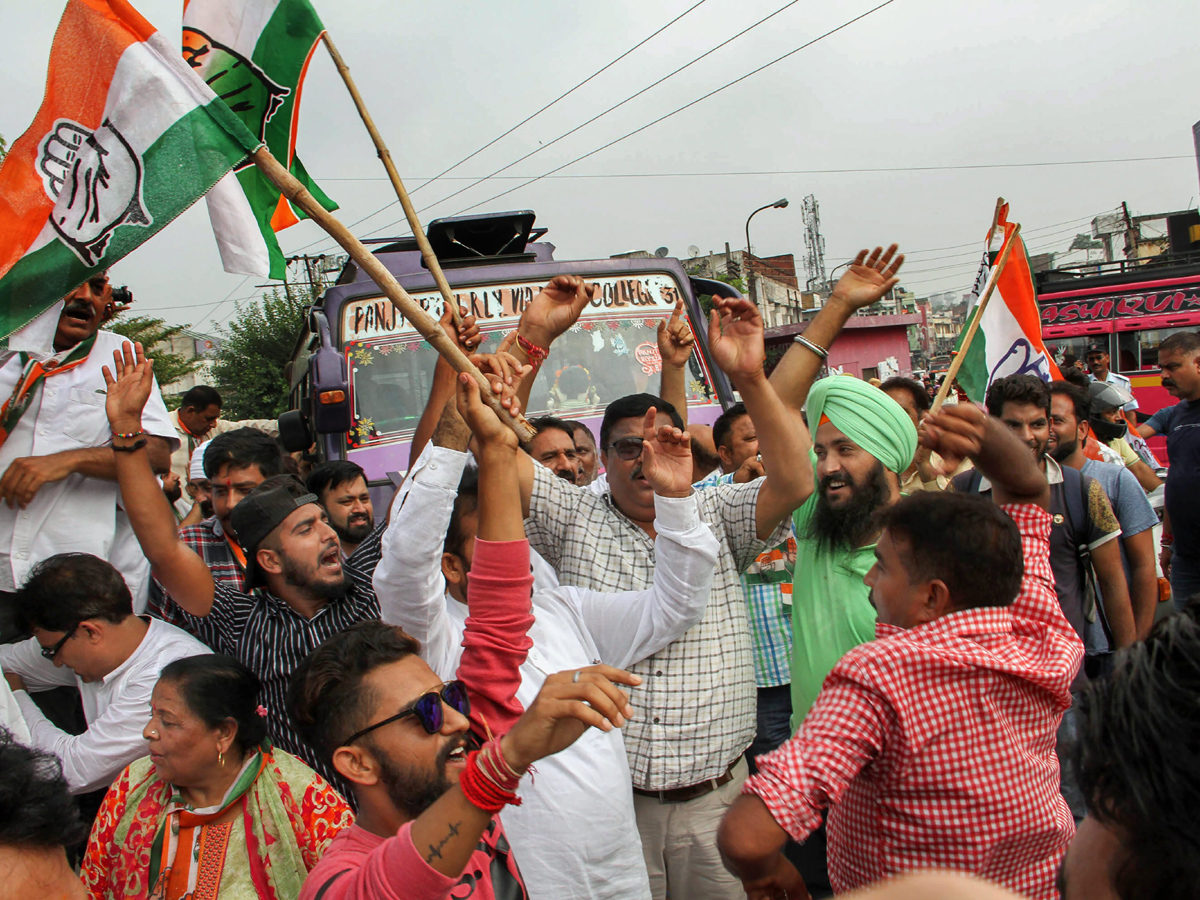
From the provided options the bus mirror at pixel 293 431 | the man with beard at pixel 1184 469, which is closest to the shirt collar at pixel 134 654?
the bus mirror at pixel 293 431

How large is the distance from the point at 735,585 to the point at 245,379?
26254 millimetres

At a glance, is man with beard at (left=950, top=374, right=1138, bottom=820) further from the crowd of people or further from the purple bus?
the purple bus

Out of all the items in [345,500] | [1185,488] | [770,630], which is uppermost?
[345,500]

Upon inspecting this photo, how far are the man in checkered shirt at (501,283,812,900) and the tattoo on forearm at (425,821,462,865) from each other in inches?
44.9

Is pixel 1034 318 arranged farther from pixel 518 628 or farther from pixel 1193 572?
pixel 518 628

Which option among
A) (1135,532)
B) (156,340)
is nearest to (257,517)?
(1135,532)

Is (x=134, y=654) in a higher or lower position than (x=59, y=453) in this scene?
lower

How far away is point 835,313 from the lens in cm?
276

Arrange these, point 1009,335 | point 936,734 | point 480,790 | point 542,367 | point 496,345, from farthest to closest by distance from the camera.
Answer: point 542,367 < point 496,345 < point 1009,335 < point 936,734 < point 480,790

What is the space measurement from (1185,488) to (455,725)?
14.3ft

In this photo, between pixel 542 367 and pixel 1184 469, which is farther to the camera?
pixel 542 367

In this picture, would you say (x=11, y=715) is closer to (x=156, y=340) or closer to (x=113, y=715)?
(x=113, y=715)

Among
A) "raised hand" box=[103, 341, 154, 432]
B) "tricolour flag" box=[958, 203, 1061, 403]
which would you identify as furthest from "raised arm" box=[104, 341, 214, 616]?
"tricolour flag" box=[958, 203, 1061, 403]

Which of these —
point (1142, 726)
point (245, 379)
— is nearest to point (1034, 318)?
point (1142, 726)
